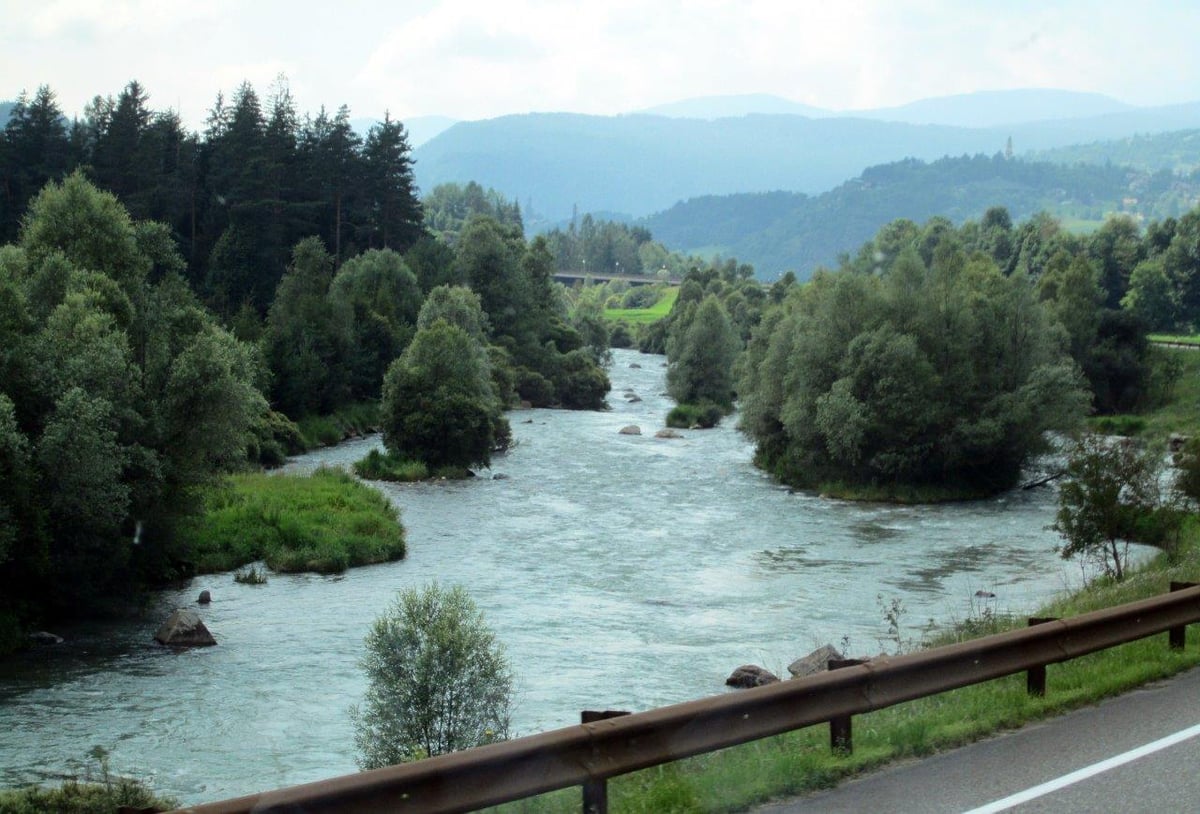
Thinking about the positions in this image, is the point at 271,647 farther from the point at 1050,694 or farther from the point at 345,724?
the point at 1050,694

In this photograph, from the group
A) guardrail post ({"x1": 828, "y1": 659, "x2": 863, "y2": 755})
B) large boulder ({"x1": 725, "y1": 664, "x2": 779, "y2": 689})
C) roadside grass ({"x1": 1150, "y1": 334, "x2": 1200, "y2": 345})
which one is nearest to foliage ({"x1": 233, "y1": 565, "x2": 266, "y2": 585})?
large boulder ({"x1": 725, "y1": 664, "x2": 779, "y2": 689})

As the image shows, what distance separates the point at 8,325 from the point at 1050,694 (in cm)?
3445

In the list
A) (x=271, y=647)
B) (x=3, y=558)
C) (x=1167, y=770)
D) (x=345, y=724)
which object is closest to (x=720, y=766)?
(x=1167, y=770)

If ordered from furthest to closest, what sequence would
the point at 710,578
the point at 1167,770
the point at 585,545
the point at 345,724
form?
the point at 585,545 → the point at 710,578 → the point at 345,724 → the point at 1167,770

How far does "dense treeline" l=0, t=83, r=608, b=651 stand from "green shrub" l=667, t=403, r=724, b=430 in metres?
13.7

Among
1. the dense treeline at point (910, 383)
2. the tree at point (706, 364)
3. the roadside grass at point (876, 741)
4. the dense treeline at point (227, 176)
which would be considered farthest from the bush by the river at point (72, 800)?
the tree at point (706, 364)

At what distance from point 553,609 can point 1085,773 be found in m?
27.3

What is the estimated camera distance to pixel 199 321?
45.8m

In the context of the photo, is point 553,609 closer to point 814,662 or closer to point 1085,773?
point 814,662

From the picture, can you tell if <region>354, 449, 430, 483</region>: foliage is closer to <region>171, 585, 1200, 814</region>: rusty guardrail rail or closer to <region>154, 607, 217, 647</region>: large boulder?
<region>154, 607, 217, 647</region>: large boulder

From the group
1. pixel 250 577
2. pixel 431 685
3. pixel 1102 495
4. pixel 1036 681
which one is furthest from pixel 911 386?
pixel 1036 681

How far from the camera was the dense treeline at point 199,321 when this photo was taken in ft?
118

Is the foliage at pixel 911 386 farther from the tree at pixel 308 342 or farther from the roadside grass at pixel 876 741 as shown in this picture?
the roadside grass at pixel 876 741

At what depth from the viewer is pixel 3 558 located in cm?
3234
